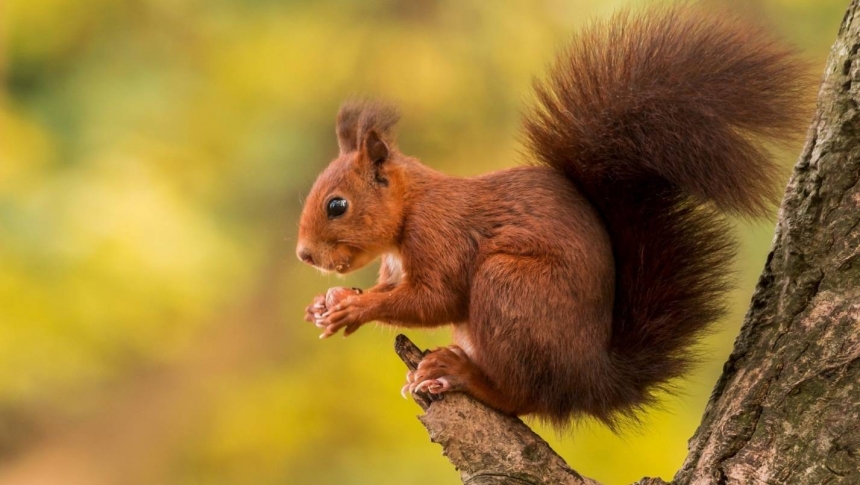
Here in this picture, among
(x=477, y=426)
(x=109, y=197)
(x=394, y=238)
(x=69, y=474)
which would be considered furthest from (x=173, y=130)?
(x=477, y=426)

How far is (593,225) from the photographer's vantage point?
1.66 meters

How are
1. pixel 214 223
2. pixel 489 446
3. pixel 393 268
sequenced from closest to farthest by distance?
pixel 489 446 < pixel 393 268 < pixel 214 223

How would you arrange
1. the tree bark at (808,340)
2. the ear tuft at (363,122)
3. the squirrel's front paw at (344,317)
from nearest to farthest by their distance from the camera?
the tree bark at (808,340), the squirrel's front paw at (344,317), the ear tuft at (363,122)

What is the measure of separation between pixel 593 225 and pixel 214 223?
5.89ft

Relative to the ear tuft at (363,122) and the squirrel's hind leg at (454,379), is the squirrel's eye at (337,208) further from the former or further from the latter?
the squirrel's hind leg at (454,379)

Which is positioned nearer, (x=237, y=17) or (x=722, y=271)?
(x=722, y=271)

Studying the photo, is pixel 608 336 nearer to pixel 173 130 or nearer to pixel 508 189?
pixel 508 189

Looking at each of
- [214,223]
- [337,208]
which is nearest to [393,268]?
[337,208]

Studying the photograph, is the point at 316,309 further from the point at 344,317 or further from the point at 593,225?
the point at 593,225

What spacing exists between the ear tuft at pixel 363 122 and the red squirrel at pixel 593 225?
13 centimetres

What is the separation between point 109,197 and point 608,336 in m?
1.97

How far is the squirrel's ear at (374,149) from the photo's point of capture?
1.84 metres

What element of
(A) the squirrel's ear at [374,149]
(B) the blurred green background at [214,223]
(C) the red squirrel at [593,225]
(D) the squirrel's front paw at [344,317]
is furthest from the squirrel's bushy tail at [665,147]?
(B) the blurred green background at [214,223]

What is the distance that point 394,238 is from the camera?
1.79 metres
